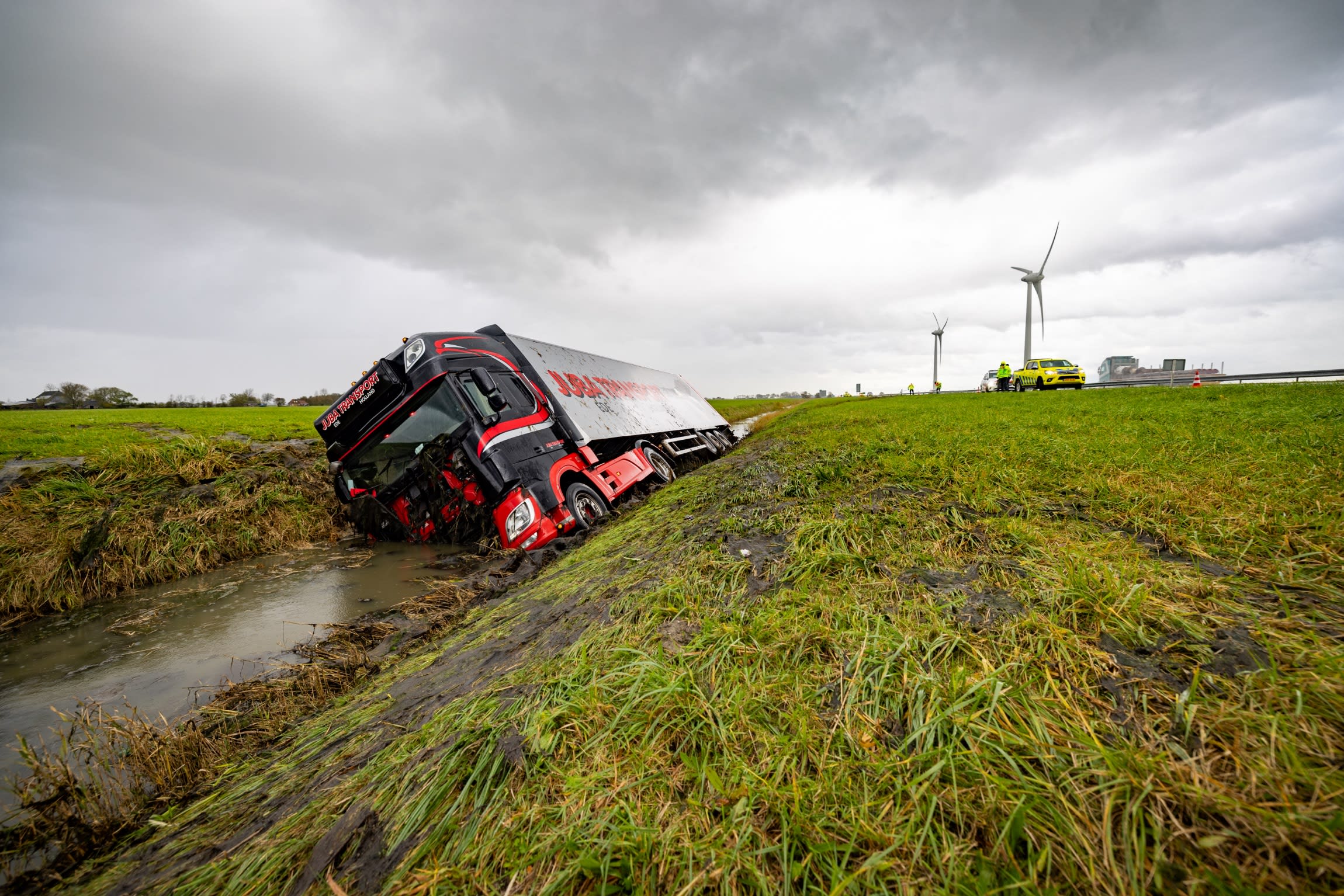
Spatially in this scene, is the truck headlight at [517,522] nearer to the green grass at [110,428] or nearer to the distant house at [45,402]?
the green grass at [110,428]

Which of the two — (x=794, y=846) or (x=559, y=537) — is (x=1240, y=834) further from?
(x=559, y=537)

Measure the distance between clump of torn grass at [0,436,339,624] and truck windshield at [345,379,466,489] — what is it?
2.46 meters

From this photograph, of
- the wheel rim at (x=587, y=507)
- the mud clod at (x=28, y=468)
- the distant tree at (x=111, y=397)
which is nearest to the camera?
the wheel rim at (x=587, y=507)

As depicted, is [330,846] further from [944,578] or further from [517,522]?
[517,522]

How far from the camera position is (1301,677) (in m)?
1.42

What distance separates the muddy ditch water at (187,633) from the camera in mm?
3561

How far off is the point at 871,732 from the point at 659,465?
9.12 meters

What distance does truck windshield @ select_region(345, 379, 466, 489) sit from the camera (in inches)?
251

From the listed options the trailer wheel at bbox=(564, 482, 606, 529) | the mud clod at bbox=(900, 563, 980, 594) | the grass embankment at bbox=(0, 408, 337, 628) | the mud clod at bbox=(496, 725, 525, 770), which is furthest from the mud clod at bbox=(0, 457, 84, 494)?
the mud clod at bbox=(900, 563, 980, 594)

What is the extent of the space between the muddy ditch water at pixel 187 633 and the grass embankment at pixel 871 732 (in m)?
2.03

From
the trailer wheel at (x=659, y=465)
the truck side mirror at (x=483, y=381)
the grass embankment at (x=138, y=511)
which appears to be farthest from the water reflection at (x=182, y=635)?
the trailer wheel at (x=659, y=465)

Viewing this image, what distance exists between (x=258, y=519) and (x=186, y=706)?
224 inches

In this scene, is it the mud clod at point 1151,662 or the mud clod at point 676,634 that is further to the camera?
the mud clod at point 676,634

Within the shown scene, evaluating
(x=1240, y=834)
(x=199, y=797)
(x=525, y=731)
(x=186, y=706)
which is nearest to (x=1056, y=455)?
(x=1240, y=834)
